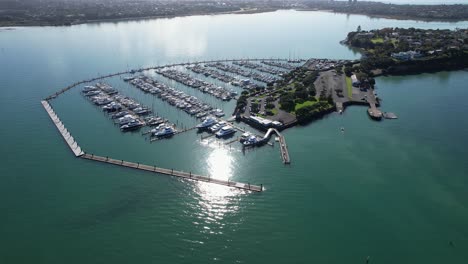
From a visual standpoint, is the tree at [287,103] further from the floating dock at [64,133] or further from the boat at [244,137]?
the floating dock at [64,133]

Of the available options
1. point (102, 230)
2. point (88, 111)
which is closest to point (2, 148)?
point (88, 111)

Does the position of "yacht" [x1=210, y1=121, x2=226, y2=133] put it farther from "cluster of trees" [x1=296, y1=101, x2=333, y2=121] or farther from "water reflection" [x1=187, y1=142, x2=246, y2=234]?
"cluster of trees" [x1=296, y1=101, x2=333, y2=121]

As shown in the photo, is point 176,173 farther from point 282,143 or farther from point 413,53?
point 413,53

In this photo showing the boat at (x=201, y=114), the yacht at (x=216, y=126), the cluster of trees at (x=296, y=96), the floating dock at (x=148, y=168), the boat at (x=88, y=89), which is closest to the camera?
the floating dock at (x=148, y=168)

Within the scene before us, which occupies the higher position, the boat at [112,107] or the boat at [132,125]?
the boat at [112,107]

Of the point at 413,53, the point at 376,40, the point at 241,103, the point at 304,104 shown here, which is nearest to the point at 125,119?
the point at 241,103

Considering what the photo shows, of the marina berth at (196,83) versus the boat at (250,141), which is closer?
the boat at (250,141)

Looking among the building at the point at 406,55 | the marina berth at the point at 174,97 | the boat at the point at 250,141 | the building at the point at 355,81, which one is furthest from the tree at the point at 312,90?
the building at the point at 406,55

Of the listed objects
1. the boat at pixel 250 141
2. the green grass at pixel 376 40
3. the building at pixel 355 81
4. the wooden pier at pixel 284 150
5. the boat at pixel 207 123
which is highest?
the green grass at pixel 376 40
